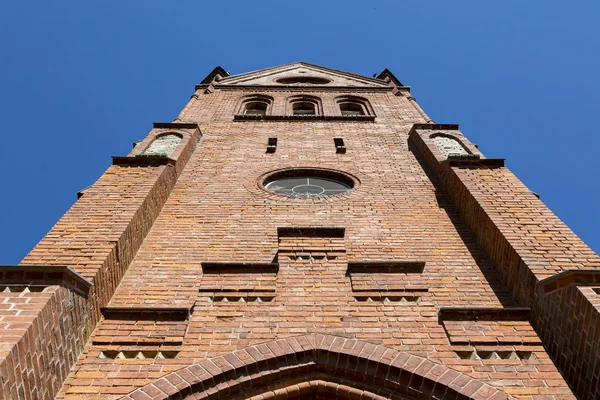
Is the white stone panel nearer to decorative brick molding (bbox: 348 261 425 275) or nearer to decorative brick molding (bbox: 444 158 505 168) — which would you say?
decorative brick molding (bbox: 444 158 505 168)

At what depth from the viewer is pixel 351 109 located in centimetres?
1700

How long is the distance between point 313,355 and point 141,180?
14.0 ft

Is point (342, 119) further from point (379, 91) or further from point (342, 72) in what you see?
point (342, 72)

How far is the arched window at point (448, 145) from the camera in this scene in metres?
9.78

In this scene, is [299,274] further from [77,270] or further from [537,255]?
[537,255]

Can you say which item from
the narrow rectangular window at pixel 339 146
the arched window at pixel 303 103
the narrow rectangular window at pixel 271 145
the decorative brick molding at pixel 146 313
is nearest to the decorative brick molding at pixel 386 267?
the decorative brick molding at pixel 146 313

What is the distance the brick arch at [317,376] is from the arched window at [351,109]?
12.2m

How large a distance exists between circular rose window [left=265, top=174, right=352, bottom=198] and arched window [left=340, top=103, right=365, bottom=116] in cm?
704

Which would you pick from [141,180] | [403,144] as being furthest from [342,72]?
[141,180]

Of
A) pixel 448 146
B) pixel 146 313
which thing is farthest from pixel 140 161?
pixel 448 146

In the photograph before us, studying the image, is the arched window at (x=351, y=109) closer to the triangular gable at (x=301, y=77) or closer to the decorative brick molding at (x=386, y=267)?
the triangular gable at (x=301, y=77)

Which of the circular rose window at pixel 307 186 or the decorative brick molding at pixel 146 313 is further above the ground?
the circular rose window at pixel 307 186

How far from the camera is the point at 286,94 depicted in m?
17.4

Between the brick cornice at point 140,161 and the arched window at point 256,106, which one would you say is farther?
the arched window at point 256,106
